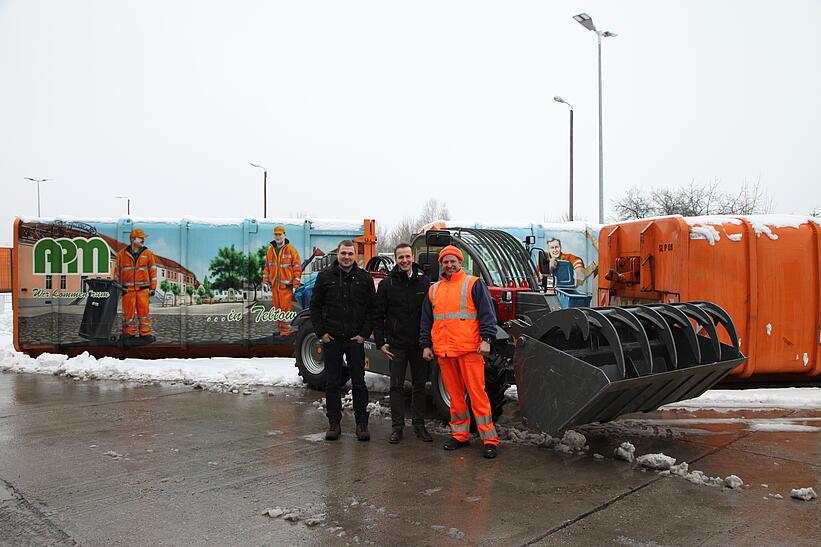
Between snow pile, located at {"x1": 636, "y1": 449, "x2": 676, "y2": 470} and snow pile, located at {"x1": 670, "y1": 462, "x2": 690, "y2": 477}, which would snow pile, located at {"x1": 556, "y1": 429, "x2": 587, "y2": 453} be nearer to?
snow pile, located at {"x1": 636, "y1": 449, "x2": 676, "y2": 470}

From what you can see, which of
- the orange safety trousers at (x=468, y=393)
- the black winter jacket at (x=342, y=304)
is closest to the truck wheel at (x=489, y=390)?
the orange safety trousers at (x=468, y=393)

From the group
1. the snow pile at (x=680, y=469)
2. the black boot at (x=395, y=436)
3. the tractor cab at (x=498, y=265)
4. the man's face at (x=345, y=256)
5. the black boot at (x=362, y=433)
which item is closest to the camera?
the snow pile at (x=680, y=469)

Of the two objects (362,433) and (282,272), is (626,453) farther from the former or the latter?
(282,272)

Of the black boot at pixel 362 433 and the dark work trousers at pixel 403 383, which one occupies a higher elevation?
the dark work trousers at pixel 403 383

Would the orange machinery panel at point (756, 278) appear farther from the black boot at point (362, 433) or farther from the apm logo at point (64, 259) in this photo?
the apm logo at point (64, 259)

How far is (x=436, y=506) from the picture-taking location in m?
4.55

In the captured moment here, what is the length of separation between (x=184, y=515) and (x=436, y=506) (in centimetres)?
166

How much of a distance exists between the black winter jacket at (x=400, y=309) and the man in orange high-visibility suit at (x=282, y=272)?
223 inches

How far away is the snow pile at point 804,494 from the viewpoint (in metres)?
4.66

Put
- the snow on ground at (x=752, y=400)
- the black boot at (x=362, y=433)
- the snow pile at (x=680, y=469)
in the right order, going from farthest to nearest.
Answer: the snow on ground at (x=752, y=400) → the black boot at (x=362, y=433) → the snow pile at (x=680, y=469)

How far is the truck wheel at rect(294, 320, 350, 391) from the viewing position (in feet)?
29.6

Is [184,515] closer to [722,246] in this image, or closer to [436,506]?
[436,506]

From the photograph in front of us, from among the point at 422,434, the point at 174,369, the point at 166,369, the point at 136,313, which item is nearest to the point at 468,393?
the point at 422,434

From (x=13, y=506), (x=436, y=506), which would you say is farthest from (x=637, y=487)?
(x=13, y=506)
